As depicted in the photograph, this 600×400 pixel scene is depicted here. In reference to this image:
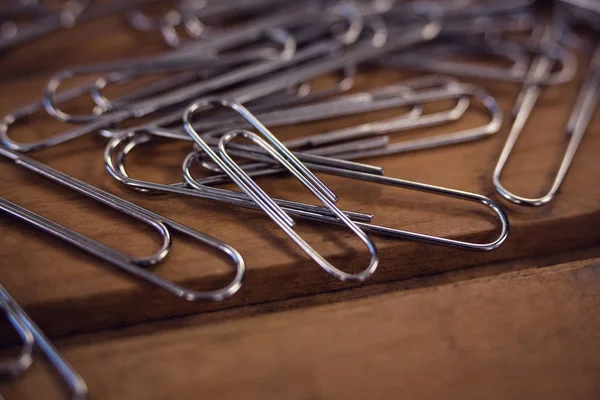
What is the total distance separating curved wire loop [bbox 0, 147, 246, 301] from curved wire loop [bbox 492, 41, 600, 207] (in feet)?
1.85

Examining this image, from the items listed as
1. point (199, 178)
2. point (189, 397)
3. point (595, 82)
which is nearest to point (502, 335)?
point (189, 397)

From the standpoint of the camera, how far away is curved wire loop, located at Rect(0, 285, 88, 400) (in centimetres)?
84

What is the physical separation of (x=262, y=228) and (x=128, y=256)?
0.79ft

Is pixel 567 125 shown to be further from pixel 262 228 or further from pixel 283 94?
pixel 262 228

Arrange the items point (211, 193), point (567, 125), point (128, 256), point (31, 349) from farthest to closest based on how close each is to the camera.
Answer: point (567, 125) → point (211, 193) → point (128, 256) → point (31, 349)

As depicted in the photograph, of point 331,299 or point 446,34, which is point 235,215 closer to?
point 331,299

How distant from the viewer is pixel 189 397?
2.77ft

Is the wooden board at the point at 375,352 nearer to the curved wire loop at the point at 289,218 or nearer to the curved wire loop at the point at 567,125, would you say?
the curved wire loop at the point at 289,218

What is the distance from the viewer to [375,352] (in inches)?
35.4

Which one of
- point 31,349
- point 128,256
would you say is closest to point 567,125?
point 128,256

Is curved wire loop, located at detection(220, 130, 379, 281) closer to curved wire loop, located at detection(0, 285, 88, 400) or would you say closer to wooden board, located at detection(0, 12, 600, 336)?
wooden board, located at detection(0, 12, 600, 336)

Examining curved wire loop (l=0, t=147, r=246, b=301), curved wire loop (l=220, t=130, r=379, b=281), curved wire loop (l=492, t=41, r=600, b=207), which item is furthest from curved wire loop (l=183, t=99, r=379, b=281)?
curved wire loop (l=492, t=41, r=600, b=207)

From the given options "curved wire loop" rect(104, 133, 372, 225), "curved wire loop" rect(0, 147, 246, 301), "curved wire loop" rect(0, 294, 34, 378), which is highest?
"curved wire loop" rect(104, 133, 372, 225)

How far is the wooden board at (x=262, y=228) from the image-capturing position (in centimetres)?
97
